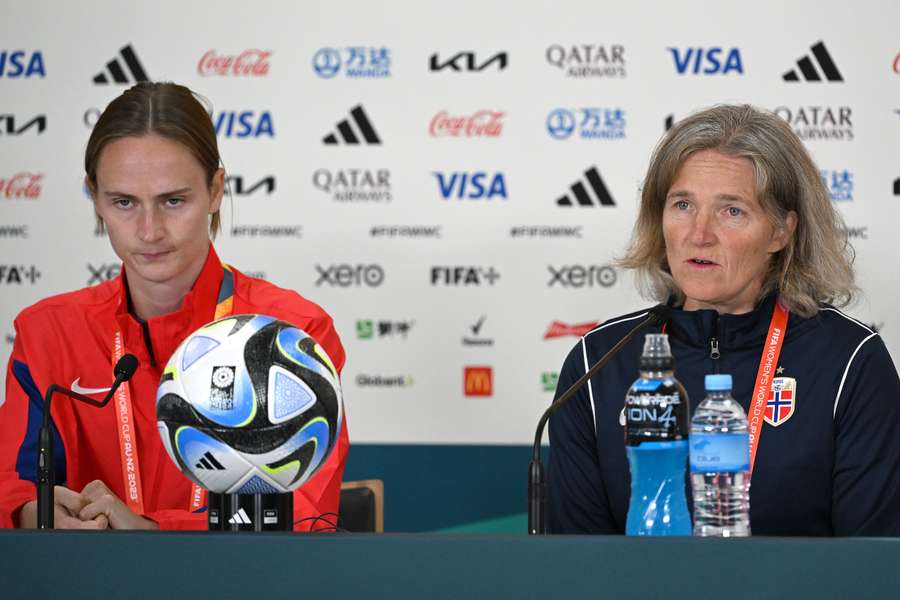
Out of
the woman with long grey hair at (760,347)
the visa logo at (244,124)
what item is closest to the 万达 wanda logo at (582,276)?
the visa logo at (244,124)

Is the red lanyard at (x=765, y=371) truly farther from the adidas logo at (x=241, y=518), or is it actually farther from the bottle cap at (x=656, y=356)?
the adidas logo at (x=241, y=518)

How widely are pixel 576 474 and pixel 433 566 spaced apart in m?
0.87

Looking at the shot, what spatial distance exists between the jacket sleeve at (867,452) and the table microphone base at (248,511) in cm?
97

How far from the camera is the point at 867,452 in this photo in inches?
72.6

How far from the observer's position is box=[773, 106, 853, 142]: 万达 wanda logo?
3699mm

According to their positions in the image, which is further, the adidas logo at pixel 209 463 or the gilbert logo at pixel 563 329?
the gilbert logo at pixel 563 329

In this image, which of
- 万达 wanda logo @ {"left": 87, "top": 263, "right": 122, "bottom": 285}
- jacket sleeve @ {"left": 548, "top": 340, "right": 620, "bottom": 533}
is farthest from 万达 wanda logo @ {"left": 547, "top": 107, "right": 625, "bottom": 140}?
jacket sleeve @ {"left": 548, "top": 340, "right": 620, "bottom": 533}

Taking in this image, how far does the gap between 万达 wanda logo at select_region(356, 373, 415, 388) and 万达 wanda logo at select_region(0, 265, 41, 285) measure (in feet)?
3.73

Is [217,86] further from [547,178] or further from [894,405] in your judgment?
[894,405]

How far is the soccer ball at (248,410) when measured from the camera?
1.26m

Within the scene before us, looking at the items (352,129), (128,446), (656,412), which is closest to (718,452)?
(656,412)

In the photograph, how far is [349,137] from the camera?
383cm

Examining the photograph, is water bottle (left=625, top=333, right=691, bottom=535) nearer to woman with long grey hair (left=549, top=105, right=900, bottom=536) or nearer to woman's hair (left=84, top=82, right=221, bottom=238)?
woman with long grey hair (left=549, top=105, right=900, bottom=536)

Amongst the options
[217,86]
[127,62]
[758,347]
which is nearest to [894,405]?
[758,347]
